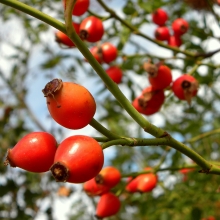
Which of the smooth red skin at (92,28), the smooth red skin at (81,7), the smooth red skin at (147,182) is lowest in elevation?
the smooth red skin at (147,182)

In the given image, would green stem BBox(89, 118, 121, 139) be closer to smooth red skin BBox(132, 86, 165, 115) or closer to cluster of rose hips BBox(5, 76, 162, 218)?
cluster of rose hips BBox(5, 76, 162, 218)

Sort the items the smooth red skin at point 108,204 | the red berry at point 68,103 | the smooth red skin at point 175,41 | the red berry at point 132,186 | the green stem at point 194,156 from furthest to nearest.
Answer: the smooth red skin at point 175,41 → the red berry at point 132,186 → the smooth red skin at point 108,204 → the green stem at point 194,156 → the red berry at point 68,103

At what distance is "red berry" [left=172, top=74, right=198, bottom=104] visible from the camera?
78.7 inches

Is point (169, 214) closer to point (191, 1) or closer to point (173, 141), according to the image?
point (173, 141)

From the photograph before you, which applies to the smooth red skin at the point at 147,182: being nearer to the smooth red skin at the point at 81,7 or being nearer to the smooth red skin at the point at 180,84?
the smooth red skin at the point at 180,84

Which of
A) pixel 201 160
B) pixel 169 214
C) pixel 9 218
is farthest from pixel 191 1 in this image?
pixel 201 160

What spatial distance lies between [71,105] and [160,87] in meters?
1.02

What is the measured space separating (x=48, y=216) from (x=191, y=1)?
132 inches

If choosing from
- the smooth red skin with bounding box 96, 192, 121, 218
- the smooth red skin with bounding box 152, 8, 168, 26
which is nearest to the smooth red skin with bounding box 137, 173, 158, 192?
the smooth red skin with bounding box 96, 192, 121, 218

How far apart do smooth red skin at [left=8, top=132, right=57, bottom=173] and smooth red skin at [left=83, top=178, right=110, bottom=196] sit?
31.1 inches

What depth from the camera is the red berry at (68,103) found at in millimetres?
1086

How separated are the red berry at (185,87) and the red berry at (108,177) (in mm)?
571

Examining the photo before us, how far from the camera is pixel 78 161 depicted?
1.04 m

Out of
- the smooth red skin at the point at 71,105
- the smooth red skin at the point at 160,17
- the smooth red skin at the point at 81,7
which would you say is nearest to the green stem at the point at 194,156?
the smooth red skin at the point at 71,105
